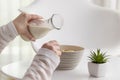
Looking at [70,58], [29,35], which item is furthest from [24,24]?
[70,58]

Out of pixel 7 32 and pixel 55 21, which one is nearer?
pixel 55 21

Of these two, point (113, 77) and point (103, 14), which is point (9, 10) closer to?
point (103, 14)

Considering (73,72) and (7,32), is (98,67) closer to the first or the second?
(73,72)

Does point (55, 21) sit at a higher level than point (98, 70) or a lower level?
higher

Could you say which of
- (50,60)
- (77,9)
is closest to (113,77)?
(50,60)

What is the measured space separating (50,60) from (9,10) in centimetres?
120

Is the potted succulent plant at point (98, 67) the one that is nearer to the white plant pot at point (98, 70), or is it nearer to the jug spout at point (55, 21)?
the white plant pot at point (98, 70)

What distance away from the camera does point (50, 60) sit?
0.83 meters

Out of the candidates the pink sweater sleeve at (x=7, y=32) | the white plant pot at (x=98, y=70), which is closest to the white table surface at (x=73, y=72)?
the white plant pot at (x=98, y=70)

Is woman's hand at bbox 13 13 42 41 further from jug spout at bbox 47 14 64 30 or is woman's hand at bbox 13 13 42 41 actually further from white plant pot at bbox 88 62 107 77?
white plant pot at bbox 88 62 107 77

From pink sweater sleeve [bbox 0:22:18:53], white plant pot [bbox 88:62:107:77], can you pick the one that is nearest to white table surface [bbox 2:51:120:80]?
white plant pot [bbox 88:62:107:77]

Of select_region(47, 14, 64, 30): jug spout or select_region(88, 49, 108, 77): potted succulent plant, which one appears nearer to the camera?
select_region(47, 14, 64, 30): jug spout

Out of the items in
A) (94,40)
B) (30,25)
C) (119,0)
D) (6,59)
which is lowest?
(6,59)

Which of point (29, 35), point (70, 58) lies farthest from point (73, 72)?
point (29, 35)
